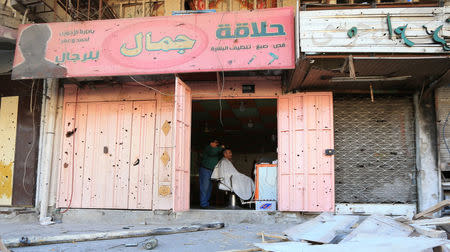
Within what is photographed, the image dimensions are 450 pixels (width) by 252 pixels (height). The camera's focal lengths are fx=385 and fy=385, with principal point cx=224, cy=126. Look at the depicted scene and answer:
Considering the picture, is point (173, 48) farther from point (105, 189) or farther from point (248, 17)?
point (105, 189)

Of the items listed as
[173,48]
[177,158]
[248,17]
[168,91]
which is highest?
[248,17]

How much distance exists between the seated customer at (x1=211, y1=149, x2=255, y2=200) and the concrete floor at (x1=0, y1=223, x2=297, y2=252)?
1.79 meters

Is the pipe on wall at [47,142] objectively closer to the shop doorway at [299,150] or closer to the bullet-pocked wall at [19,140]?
the bullet-pocked wall at [19,140]

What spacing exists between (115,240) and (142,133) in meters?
2.99

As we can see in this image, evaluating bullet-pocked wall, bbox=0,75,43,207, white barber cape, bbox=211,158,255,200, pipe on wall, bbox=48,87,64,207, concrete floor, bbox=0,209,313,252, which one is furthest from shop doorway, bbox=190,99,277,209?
bullet-pocked wall, bbox=0,75,43,207

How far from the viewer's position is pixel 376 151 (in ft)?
25.4

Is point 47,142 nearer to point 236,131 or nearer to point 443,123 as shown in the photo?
point 236,131

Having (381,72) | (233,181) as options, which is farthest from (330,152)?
(233,181)

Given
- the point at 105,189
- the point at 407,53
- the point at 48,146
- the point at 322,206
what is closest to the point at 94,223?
the point at 105,189

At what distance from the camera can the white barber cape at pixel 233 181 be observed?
901 centimetres

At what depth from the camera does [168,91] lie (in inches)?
324

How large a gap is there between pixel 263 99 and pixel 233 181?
2.12 metres

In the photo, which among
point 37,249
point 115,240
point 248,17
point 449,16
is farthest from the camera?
point 248,17

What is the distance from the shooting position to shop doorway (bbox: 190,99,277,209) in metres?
9.35
